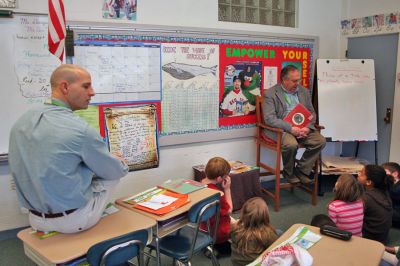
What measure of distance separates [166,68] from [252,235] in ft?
6.63

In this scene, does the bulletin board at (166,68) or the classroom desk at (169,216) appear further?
the bulletin board at (166,68)

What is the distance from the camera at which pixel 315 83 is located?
439 cm

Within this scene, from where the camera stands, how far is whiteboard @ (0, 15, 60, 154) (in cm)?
282

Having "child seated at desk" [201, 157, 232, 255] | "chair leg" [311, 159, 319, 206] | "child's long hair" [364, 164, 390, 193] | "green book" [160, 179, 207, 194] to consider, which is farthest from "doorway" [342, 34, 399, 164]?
"green book" [160, 179, 207, 194]

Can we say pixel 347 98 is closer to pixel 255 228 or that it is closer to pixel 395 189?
pixel 395 189

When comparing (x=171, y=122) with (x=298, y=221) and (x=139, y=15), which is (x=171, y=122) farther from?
(x=298, y=221)

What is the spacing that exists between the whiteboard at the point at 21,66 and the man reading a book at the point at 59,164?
1.19m

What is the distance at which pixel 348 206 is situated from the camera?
95.1 inches

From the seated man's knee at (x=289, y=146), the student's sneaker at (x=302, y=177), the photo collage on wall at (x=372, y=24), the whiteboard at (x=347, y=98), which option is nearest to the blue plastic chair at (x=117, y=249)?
the seated man's knee at (x=289, y=146)

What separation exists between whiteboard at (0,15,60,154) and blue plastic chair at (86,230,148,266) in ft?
5.87

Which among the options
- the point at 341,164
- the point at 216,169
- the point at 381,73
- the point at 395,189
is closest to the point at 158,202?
the point at 216,169

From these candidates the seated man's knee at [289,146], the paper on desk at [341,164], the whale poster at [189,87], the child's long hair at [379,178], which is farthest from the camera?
the paper on desk at [341,164]

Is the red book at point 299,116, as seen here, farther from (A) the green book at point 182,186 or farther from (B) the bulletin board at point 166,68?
(A) the green book at point 182,186

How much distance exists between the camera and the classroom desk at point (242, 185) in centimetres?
361
